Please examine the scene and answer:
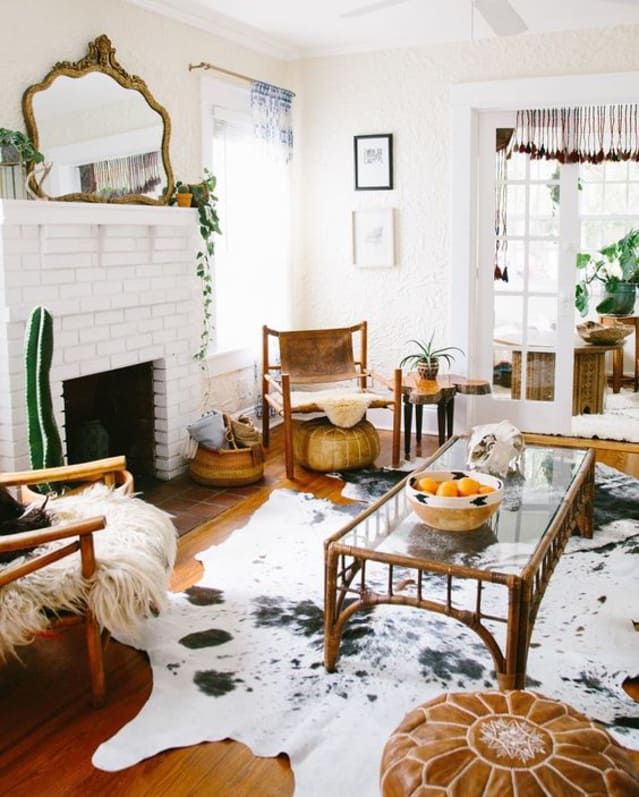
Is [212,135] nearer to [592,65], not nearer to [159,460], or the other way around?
[159,460]

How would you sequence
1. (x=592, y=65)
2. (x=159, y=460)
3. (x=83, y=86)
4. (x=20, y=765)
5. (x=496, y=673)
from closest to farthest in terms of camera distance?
(x=20, y=765)
(x=496, y=673)
(x=83, y=86)
(x=159, y=460)
(x=592, y=65)

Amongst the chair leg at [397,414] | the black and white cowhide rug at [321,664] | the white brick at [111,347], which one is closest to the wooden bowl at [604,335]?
the chair leg at [397,414]

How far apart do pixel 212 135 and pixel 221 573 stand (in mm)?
2737

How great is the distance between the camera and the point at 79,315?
3.99 meters

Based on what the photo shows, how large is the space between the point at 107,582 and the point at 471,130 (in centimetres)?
390

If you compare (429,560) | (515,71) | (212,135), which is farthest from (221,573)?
(515,71)

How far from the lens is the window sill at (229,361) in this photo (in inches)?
203

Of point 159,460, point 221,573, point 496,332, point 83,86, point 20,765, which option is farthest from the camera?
point 496,332

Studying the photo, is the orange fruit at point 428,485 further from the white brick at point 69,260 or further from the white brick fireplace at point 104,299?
the white brick at point 69,260

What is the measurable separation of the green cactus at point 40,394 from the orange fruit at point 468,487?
156 centimetres

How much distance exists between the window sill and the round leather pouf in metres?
0.71

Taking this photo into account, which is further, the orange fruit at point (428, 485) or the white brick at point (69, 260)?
the white brick at point (69, 260)

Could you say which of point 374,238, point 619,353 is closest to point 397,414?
point 374,238

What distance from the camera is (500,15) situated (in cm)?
328
